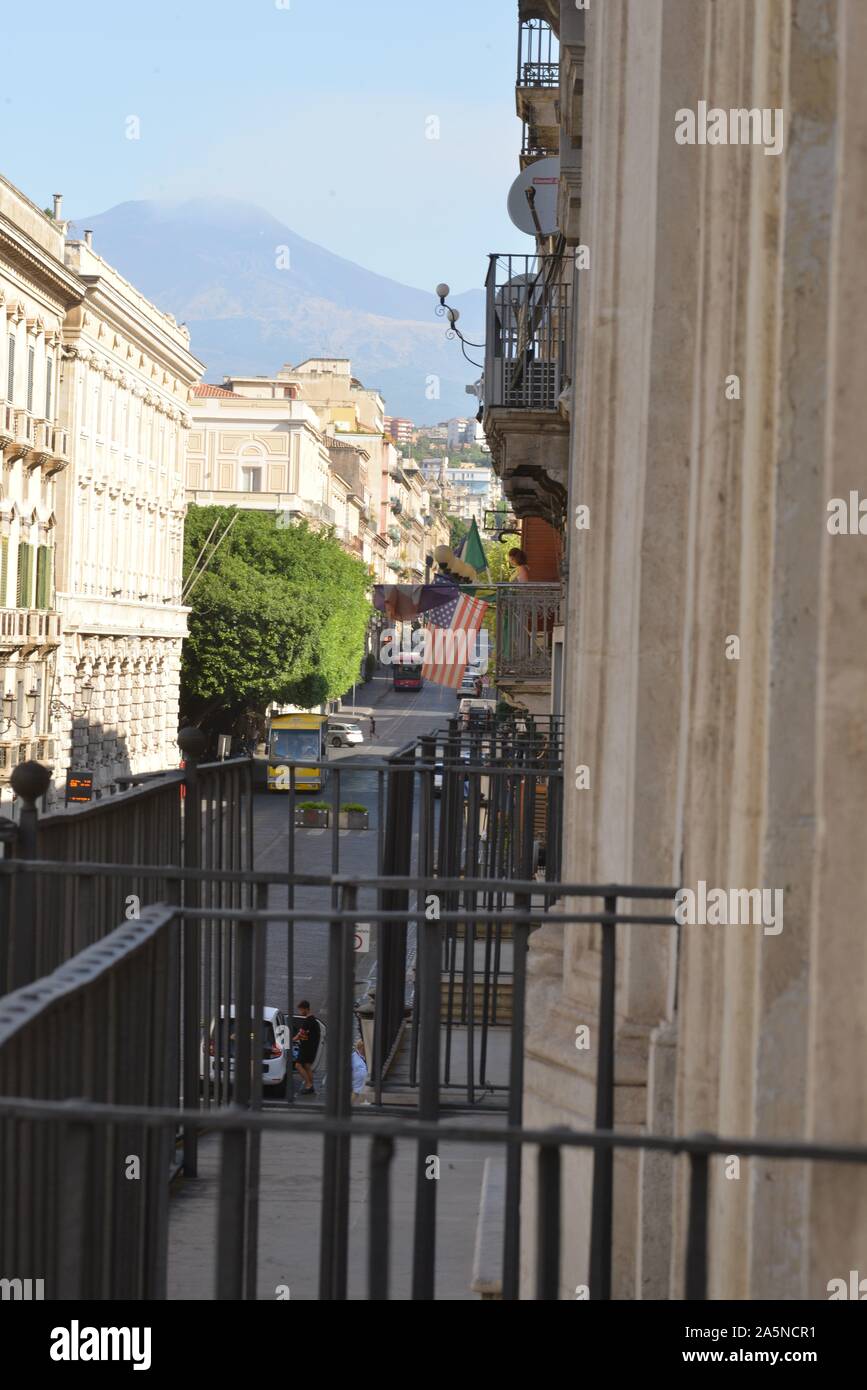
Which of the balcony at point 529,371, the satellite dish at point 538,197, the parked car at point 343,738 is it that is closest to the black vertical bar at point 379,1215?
the balcony at point 529,371

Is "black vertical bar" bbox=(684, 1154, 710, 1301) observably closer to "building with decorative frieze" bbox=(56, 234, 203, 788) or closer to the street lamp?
the street lamp

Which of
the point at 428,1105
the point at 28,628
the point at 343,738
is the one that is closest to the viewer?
the point at 428,1105

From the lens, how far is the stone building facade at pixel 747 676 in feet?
10.2

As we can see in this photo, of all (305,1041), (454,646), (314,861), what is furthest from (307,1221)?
(314,861)

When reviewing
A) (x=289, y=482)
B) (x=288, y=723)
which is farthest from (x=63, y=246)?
(x=289, y=482)

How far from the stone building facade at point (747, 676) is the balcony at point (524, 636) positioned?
19.9 m

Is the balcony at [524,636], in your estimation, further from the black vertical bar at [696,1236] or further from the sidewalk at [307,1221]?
the black vertical bar at [696,1236]

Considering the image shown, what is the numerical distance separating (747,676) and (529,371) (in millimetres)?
14844

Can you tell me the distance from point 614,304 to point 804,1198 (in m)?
3.37

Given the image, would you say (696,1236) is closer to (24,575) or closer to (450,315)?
(450,315)

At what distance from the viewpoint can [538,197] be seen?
2158cm

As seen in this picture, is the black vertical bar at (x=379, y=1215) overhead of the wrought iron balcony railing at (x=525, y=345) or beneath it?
beneath
